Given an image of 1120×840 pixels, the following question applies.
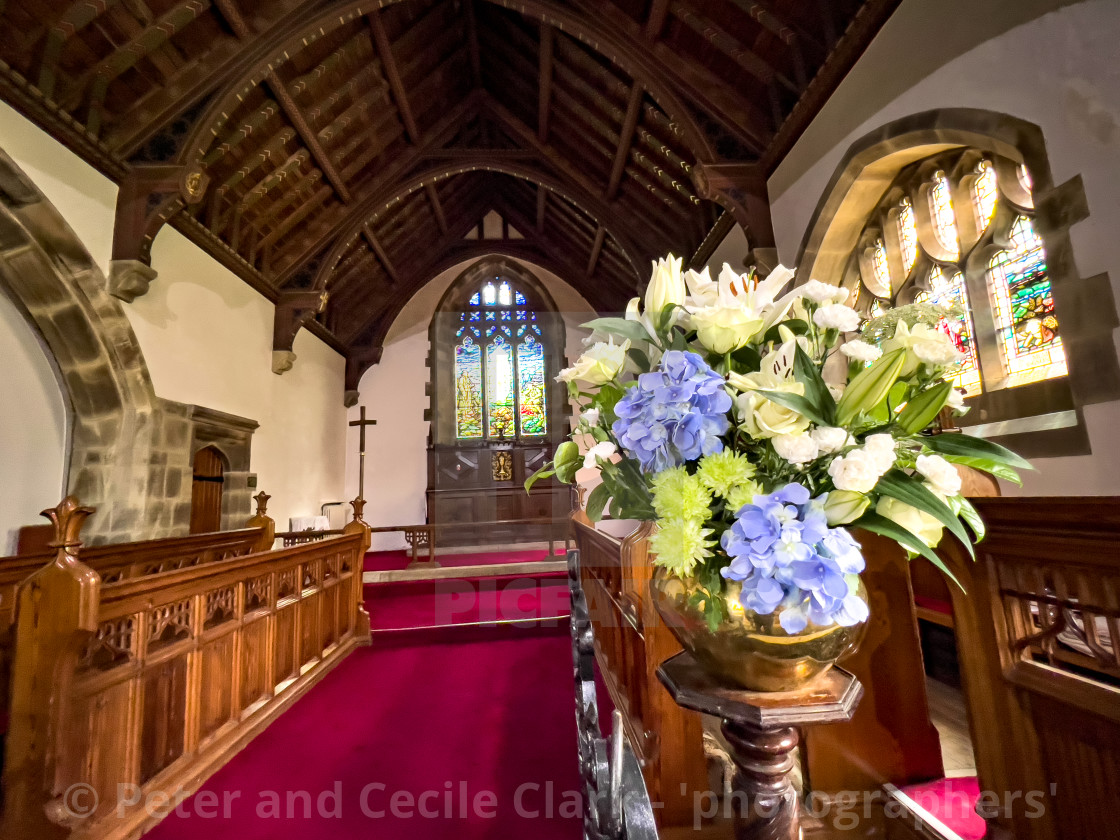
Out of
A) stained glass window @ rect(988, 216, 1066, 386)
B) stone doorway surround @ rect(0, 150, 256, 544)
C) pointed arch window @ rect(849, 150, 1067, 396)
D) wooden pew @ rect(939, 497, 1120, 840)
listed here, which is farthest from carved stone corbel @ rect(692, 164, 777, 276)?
stone doorway surround @ rect(0, 150, 256, 544)

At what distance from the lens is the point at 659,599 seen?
0.71 m

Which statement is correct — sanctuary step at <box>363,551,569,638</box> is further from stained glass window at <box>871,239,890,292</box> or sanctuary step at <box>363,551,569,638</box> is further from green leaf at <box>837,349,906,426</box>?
green leaf at <box>837,349,906,426</box>

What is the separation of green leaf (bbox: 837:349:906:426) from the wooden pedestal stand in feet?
1.05

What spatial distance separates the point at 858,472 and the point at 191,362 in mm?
5383

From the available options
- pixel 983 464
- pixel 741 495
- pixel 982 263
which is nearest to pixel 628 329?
pixel 741 495

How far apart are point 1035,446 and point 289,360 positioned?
6426mm

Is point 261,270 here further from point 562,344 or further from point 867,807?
point 867,807

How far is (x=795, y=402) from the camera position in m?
0.59

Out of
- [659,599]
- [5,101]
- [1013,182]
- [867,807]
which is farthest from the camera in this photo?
[5,101]

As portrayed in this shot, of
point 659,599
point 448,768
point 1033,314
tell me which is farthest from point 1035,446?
point 448,768

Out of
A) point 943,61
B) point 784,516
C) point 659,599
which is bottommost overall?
point 659,599

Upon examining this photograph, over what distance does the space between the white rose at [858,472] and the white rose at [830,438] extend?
0.10ft

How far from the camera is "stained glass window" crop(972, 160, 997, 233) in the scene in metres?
2.77

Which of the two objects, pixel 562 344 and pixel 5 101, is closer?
pixel 5 101
